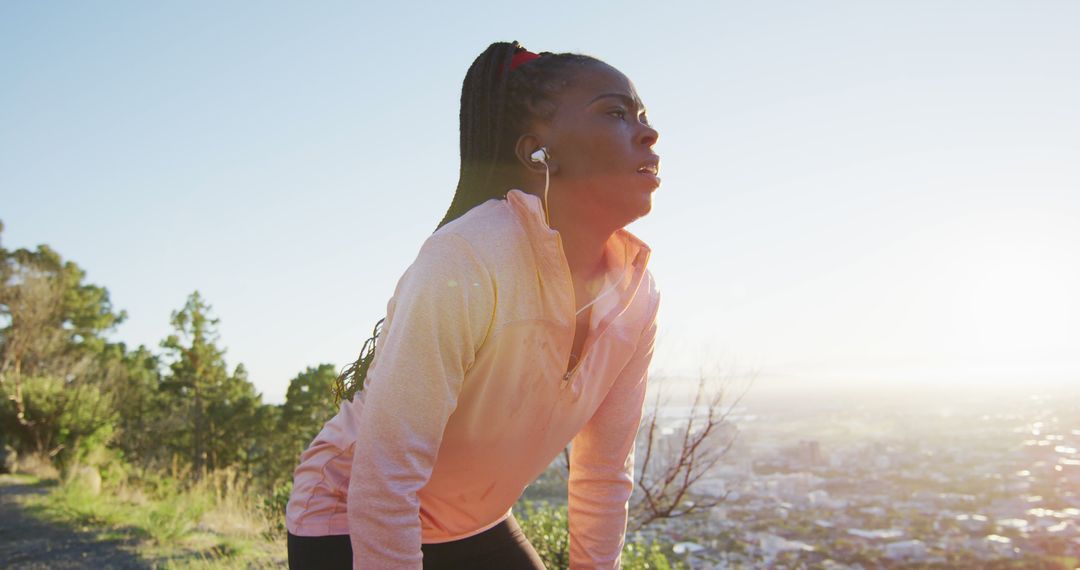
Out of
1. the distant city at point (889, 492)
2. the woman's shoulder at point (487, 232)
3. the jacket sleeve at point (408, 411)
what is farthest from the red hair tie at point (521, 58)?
the distant city at point (889, 492)

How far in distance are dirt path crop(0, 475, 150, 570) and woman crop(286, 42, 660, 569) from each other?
15.6 ft

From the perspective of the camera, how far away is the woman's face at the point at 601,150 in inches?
57.8

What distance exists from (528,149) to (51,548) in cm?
654

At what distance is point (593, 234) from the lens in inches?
61.8

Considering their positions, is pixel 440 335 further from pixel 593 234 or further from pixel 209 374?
pixel 209 374

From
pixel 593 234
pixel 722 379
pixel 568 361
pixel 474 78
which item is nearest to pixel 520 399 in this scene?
pixel 568 361

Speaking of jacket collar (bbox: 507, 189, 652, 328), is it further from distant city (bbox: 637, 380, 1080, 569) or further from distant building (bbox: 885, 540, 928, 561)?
distant building (bbox: 885, 540, 928, 561)

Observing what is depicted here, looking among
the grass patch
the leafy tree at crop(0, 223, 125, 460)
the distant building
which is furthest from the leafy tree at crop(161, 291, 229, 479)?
the distant building

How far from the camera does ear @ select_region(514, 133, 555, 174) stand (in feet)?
4.99

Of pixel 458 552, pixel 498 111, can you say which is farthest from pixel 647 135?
pixel 458 552

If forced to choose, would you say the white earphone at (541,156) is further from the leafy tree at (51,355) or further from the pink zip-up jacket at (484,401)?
the leafy tree at (51,355)

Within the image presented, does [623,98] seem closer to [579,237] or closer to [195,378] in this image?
[579,237]

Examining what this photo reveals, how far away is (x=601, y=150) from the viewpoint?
4.81 feet

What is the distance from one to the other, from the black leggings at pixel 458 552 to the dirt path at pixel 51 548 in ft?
15.3
